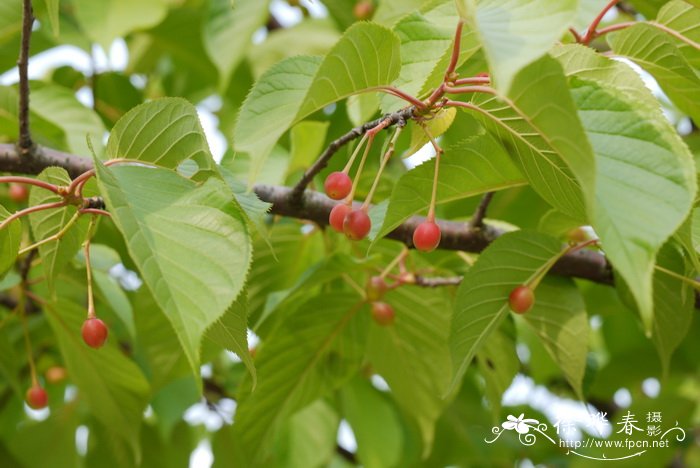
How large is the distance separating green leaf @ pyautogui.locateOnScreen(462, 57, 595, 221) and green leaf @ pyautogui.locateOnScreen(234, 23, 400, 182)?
0.49ft

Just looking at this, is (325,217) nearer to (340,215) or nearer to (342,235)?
(342,235)

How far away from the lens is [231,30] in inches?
98.3

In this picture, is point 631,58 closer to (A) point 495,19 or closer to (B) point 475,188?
(B) point 475,188

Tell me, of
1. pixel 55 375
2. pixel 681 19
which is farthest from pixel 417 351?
pixel 55 375

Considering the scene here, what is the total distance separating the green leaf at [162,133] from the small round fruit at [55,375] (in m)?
1.65

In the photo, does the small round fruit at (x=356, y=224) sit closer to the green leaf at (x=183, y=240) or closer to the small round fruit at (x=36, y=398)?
the green leaf at (x=183, y=240)

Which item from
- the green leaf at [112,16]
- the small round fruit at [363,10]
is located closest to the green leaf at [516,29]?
the green leaf at [112,16]

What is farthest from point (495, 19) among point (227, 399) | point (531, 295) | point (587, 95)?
point (227, 399)

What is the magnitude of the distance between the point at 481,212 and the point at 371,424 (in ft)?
3.49

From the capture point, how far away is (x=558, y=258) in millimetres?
1547

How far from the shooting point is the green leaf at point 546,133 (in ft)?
2.86

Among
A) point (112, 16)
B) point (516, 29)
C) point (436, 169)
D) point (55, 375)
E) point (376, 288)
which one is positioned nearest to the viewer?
point (516, 29)

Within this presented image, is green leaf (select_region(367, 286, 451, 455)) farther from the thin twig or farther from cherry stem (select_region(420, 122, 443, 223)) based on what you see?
cherry stem (select_region(420, 122, 443, 223))

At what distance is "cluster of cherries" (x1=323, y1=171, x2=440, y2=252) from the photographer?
45.7 inches
